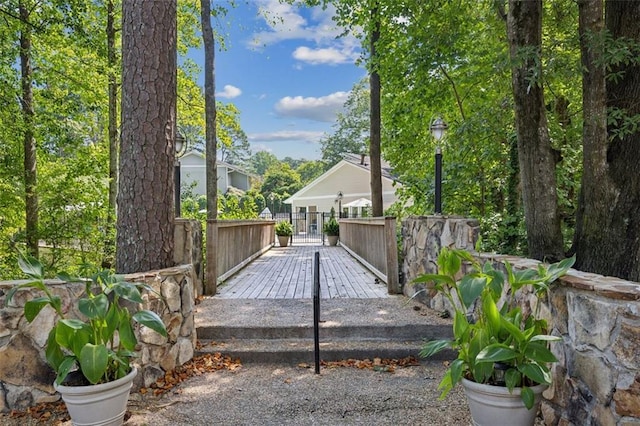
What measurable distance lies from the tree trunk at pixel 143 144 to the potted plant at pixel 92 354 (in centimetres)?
89

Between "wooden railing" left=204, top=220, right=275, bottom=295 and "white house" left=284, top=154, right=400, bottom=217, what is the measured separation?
40.1ft

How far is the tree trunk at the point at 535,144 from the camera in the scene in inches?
141

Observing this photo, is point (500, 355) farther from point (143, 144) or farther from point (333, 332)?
point (143, 144)

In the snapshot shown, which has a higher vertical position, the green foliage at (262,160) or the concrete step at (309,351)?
the green foliage at (262,160)

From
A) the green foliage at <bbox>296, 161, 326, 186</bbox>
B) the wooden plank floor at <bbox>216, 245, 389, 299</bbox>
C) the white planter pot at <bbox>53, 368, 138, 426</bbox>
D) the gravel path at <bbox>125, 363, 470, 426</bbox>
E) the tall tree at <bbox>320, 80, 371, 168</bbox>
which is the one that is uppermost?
the tall tree at <bbox>320, 80, 371, 168</bbox>

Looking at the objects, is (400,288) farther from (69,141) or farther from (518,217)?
(69,141)

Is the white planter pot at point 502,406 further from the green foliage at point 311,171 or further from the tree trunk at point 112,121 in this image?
the green foliage at point 311,171

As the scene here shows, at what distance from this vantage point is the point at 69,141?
24.3 ft

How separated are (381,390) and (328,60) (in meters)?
23.9

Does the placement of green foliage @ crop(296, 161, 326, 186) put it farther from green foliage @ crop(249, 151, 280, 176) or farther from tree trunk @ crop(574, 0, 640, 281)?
tree trunk @ crop(574, 0, 640, 281)

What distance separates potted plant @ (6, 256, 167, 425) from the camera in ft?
6.51

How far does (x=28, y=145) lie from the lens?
6969mm

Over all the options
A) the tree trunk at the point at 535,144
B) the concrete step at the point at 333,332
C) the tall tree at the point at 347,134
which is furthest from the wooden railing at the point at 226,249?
the tall tree at the point at 347,134

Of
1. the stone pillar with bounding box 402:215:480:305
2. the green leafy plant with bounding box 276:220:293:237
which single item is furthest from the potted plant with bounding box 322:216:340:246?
the stone pillar with bounding box 402:215:480:305
